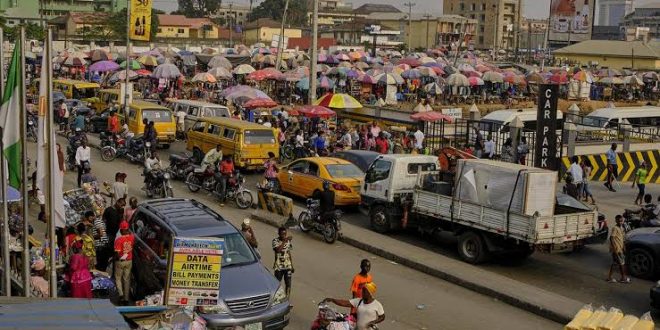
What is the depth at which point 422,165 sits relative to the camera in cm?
1902

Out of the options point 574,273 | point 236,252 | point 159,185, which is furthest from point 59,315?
point 159,185

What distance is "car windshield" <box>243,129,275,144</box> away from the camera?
25.3 meters

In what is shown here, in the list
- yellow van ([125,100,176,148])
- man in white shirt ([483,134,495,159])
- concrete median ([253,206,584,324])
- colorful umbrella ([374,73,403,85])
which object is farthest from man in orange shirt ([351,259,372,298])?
colorful umbrella ([374,73,403,85])

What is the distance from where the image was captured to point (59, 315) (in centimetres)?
727

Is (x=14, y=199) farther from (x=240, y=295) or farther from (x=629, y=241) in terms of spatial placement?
(x=629, y=241)

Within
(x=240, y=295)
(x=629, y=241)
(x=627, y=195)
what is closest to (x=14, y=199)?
(x=240, y=295)

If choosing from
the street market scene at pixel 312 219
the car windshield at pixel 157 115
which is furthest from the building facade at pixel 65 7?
the car windshield at pixel 157 115

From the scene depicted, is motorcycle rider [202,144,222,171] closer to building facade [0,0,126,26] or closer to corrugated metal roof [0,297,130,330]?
corrugated metal roof [0,297,130,330]

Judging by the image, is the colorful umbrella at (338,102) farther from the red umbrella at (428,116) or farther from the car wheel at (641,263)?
the car wheel at (641,263)

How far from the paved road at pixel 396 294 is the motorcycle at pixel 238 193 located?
107 inches

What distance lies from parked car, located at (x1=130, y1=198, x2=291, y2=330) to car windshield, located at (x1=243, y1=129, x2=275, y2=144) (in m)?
11.0

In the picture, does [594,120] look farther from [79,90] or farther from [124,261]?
[124,261]

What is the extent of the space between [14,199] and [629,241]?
39.1 feet

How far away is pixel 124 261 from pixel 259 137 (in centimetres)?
1321
